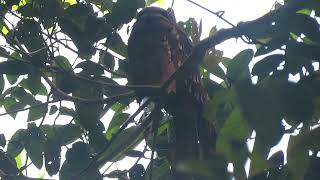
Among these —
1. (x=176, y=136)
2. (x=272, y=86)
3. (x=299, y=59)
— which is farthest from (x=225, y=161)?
(x=176, y=136)

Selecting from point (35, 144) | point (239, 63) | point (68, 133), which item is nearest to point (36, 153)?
point (35, 144)

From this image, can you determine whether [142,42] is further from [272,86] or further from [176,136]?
[272,86]

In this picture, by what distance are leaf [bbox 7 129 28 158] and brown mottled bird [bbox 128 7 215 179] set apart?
21.5 inches

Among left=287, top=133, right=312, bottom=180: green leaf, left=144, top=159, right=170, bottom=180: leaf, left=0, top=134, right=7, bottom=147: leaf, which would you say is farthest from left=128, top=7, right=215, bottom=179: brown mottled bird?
left=287, top=133, right=312, bottom=180: green leaf

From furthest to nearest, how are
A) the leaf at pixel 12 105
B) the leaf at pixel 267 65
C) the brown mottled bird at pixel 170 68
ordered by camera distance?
the leaf at pixel 12 105, the brown mottled bird at pixel 170 68, the leaf at pixel 267 65

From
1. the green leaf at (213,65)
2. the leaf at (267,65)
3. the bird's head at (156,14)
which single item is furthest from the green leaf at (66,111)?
the leaf at (267,65)

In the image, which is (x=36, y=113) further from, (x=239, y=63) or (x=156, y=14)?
(x=239, y=63)

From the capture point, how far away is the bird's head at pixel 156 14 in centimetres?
264

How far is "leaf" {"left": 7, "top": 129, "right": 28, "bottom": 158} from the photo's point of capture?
7.06 ft

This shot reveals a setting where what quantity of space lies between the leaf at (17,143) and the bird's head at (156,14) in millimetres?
930

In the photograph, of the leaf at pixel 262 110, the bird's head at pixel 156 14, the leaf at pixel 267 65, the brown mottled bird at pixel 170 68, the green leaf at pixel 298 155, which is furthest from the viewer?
the bird's head at pixel 156 14

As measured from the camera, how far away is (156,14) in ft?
8.72

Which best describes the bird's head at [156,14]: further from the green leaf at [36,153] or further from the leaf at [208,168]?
the leaf at [208,168]

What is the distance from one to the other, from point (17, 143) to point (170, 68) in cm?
80
